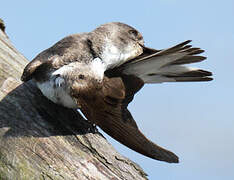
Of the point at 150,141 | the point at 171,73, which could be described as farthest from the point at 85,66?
the point at 171,73

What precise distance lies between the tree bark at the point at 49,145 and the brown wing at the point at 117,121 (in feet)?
0.51

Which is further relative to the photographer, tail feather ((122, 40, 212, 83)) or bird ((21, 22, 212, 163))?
tail feather ((122, 40, 212, 83))

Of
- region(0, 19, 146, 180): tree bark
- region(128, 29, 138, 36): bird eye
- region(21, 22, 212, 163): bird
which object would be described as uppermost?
region(128, 29, 138, 36): bird eye

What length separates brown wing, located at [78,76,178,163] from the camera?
283 cm

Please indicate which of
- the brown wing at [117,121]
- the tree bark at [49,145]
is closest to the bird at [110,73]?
the brown wing at [117,121]

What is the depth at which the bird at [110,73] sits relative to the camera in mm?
2855

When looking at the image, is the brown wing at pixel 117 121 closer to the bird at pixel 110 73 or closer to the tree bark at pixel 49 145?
the bird at pixel 110 73

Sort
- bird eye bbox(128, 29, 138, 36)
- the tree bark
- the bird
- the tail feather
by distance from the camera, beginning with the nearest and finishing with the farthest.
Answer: the tree bark
the bird
the tail feather
bird eye bbox(128, 29, 138, 36)

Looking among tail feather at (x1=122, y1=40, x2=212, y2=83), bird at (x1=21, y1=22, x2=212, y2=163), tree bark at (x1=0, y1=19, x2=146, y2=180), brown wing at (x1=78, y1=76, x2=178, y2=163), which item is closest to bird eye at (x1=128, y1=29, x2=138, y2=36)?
bird at (x1=21, y1=22, x2=212, y2=163)

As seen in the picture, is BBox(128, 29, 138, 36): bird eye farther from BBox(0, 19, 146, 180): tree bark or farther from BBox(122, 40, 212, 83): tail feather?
BBox(0, 19, 146, 180): tree bark

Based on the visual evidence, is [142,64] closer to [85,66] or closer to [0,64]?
[85,66]

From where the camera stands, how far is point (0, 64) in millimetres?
3582

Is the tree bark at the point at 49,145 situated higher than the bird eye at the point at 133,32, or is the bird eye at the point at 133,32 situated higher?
the bird eye at the point at 133,32

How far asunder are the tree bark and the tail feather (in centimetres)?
61
